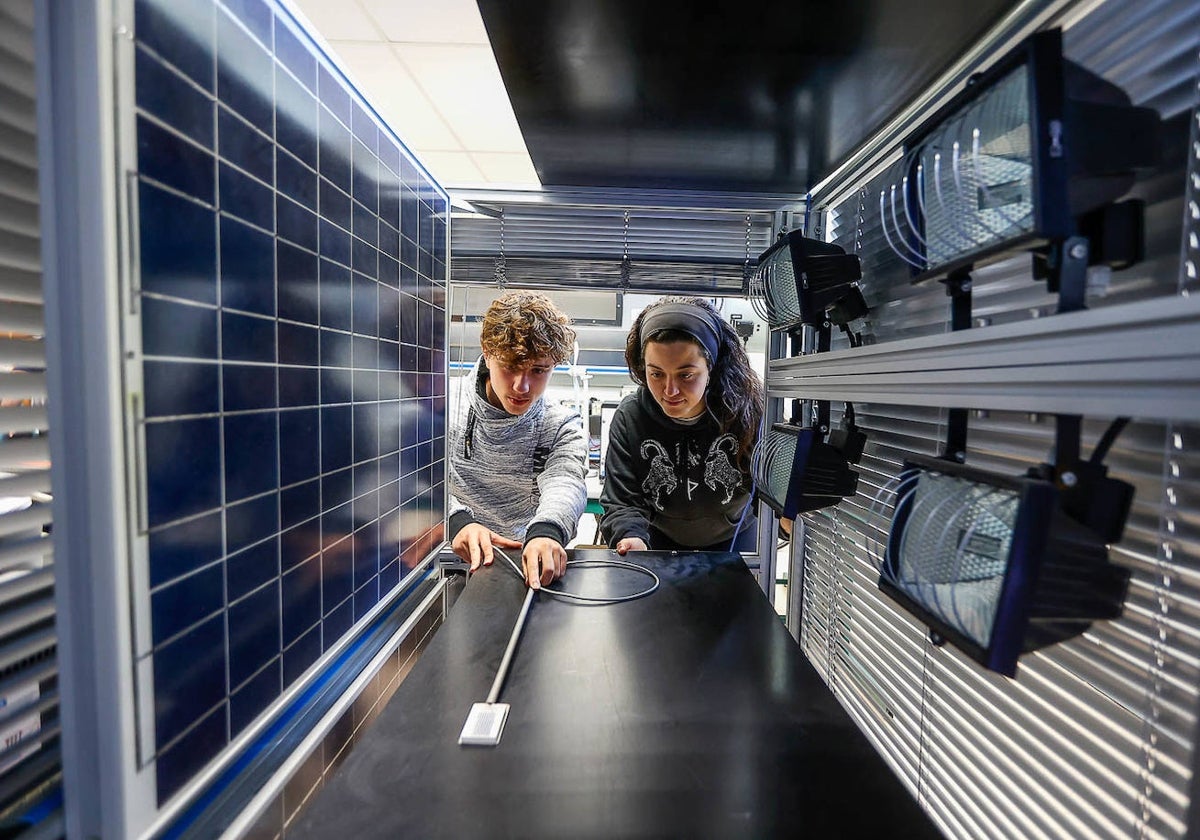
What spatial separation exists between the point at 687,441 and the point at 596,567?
84cm

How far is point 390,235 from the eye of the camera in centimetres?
104

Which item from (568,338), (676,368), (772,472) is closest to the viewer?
(772,472)

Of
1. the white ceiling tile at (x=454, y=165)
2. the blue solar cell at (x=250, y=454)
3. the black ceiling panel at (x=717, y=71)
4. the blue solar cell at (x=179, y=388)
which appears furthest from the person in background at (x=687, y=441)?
the white ceiling tile at (x=454, y=165)

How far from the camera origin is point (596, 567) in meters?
1.24

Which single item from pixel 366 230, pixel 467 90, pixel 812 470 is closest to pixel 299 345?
pixel 366 230

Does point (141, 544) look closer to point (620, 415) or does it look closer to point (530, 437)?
point (530, 437)

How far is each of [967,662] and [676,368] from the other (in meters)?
1.14

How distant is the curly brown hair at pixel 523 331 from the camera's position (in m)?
1.78

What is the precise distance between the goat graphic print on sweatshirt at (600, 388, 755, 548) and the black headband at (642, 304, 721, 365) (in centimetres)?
27

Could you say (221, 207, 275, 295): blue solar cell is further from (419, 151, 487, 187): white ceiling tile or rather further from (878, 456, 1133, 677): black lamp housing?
(419, 151, 487, 187): white ceiling tile

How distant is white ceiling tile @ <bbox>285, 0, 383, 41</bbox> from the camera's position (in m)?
2.32

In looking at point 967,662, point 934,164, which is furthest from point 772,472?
point 934,164

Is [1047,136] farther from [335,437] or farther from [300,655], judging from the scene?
[300,655]

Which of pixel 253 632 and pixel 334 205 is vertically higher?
pixel 334 205
